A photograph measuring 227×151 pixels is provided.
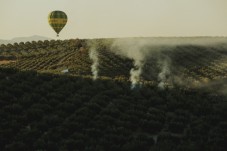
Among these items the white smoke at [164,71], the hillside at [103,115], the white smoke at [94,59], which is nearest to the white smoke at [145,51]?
the white smoke at [164,71]

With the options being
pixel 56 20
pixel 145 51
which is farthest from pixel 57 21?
pixel 145 51

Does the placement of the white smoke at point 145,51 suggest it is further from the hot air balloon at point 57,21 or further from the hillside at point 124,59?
the hot air balloon at point 57,21

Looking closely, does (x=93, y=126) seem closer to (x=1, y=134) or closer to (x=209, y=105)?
(x=1, y=134)

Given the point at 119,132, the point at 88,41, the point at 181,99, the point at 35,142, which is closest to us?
the point at 35,142

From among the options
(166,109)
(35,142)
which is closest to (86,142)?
(35,142)

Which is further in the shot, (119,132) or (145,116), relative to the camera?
(145,116)

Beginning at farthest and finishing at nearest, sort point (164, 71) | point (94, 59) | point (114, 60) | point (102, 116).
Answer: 1. point (114, 60)
2. point (94, 59)
3. point (164, 71)
4. point (102, 116)

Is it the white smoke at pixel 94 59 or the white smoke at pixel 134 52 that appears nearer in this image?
the white smoke at pixel 94 59

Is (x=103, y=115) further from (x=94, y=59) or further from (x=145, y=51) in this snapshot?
A: (x=145, y=51)
